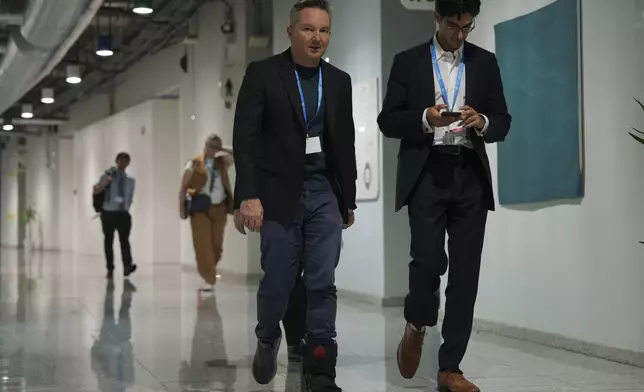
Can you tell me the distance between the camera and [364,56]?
889 cm

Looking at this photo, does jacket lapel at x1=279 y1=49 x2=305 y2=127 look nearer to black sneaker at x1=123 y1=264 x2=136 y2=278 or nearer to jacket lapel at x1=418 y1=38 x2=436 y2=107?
jacket lapel at x1=418 y1=38 x2=436 y2=107

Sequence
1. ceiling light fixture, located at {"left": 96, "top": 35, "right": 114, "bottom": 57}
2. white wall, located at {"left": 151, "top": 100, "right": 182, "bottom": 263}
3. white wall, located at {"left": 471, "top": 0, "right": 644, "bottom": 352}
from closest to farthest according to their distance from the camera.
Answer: white wall, located at {"left": 471, "top": 0, "right": 644, "bottom": 352}
ceiling light fixture, located at {"left": 96, "top": 35, "right": 114, "bottom": 57}
white wall, located at {"left": 151, "top": 100, "right": 182, "bottom": 263}

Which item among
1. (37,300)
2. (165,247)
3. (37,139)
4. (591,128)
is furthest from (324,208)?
(37,139)

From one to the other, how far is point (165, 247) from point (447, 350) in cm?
1448

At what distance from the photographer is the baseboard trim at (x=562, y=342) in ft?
16.3

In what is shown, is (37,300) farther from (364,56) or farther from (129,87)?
(129,87)

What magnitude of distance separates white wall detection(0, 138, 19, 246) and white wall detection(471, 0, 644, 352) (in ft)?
106

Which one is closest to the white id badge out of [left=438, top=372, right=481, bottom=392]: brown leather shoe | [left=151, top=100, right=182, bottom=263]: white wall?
[left=438, top=372, right=481, bottom=392]: brown leather shoe

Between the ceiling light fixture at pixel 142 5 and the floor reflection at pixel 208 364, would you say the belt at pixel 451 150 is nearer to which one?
the floor reflection at pixel 208 364

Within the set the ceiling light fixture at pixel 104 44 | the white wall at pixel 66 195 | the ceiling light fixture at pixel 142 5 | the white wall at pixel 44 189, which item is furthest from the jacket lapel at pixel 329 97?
the white wall at pixel 44 189

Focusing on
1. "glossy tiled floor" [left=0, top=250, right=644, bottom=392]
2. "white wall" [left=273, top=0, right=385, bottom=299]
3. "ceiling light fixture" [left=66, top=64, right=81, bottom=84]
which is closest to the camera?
"glossy tiled floor" [left=0, top=250, right=644, bottom=392]

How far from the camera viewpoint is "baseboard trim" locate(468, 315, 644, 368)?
16.3 feet

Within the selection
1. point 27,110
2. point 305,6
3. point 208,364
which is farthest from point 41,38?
point 27,110

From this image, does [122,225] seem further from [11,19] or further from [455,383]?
[455,383]
